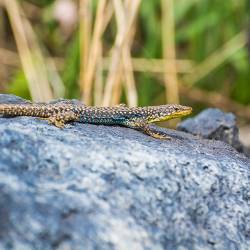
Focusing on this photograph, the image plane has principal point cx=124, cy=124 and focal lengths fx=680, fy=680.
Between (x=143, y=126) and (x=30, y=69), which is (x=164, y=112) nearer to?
(x=143, y=126)

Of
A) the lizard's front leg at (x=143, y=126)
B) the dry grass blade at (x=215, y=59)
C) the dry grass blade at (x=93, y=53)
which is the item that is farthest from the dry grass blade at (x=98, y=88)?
the dry grass blade at (x=215, y=59)

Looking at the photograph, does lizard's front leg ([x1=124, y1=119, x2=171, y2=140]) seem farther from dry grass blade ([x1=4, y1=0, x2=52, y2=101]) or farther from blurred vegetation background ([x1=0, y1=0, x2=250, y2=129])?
dry grass blade ([x1=4, y1=0, x2=52, y2=101])

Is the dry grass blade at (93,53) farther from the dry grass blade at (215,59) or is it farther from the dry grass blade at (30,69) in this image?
the dry grass blade at (215,59)

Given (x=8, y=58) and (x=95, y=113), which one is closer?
(x=95, y=113)

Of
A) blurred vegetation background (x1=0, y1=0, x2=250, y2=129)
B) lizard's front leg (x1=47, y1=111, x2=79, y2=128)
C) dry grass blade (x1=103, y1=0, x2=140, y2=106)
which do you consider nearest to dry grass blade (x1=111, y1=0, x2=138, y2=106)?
dry grass blade (x1=103, y1=0, x2=140, y2=106)

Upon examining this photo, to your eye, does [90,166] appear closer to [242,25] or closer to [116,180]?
[116,180]

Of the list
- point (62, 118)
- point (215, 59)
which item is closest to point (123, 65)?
point (215, 59)

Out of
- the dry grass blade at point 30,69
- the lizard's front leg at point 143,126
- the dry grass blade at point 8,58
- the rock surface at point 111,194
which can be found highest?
the dry grass blade at point 8,58
